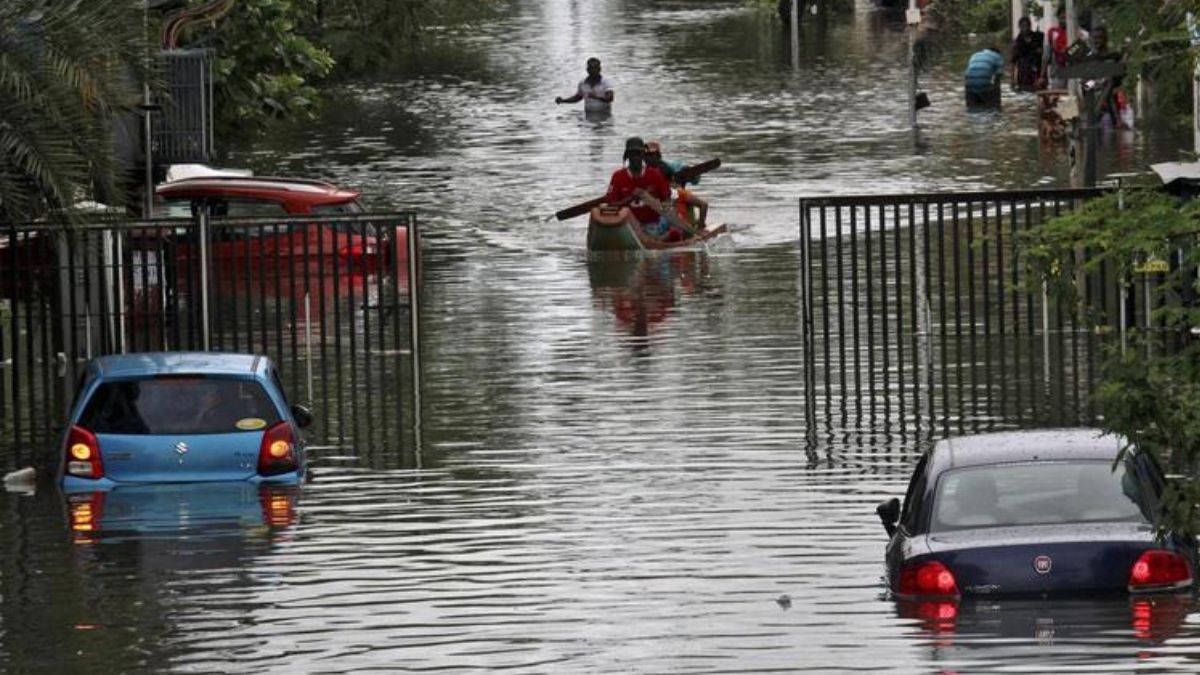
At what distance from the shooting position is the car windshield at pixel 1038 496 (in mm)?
16812

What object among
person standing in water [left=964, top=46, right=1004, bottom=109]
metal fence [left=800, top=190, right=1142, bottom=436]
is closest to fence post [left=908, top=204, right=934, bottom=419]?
metal fence [left=800, top=190, right=1142, bottom=436]

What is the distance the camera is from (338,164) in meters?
51.4

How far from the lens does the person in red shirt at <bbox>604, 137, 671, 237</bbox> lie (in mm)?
39812

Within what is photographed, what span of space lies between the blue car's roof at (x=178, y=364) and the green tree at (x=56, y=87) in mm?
2867

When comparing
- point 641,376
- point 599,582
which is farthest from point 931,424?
point 599,582

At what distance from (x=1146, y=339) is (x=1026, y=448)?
2.73 metres

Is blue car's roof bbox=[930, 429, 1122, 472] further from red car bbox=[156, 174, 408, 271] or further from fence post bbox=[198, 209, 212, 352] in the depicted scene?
red car bbox=[156, 174, 408, 271]

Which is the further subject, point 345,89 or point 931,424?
point 345,89

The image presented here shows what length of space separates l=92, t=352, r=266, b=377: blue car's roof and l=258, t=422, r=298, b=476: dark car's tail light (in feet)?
1.49

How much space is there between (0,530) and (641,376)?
8.47 metres

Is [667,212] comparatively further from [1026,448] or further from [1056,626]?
[1056,626]

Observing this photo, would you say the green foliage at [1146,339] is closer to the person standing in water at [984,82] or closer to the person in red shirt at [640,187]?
the person in red shirt at [640,187]

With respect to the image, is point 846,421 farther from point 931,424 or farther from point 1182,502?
point 1182,502

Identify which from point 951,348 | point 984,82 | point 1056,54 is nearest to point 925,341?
point 951,348
